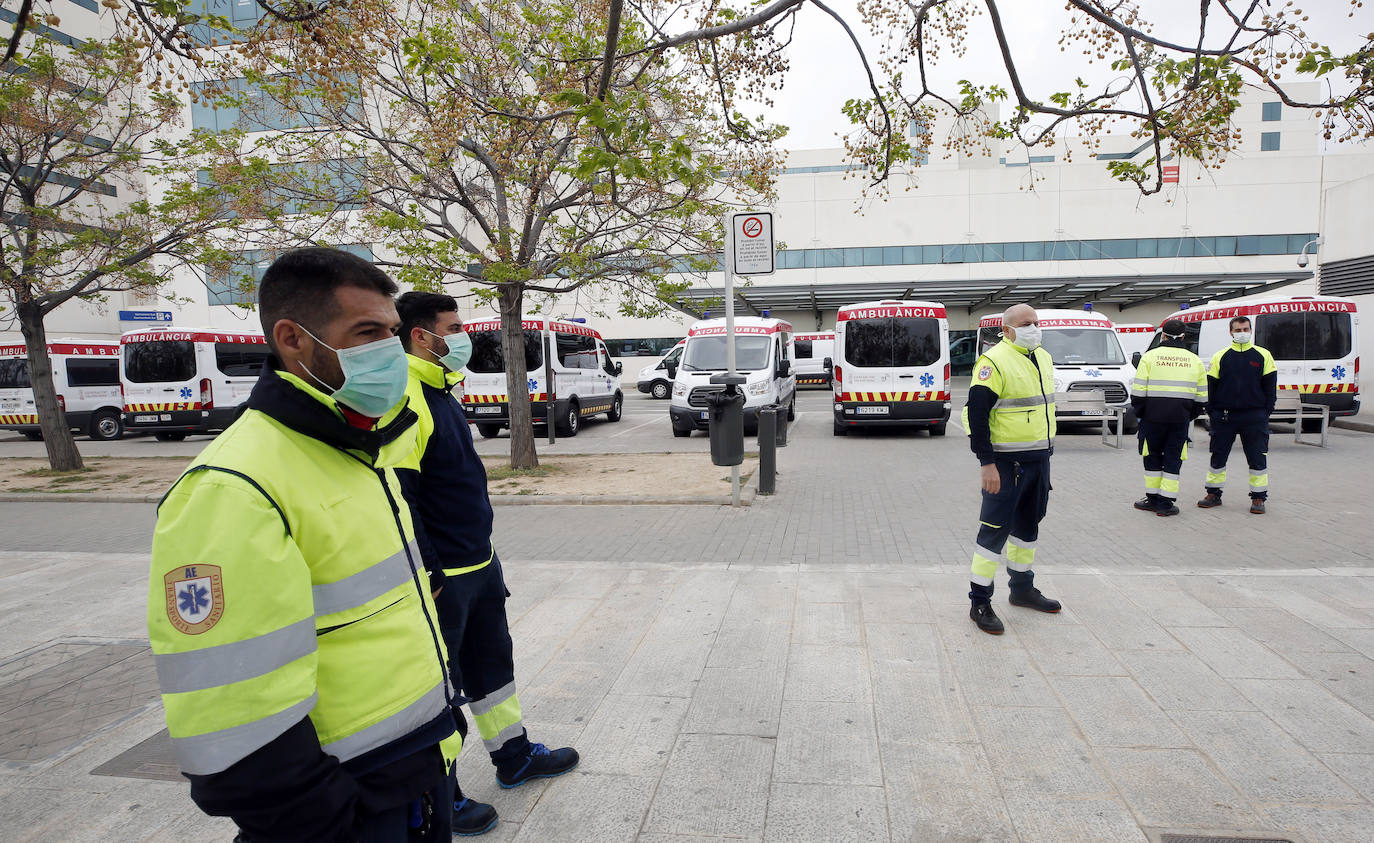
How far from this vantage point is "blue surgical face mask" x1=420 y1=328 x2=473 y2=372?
277 centimetres

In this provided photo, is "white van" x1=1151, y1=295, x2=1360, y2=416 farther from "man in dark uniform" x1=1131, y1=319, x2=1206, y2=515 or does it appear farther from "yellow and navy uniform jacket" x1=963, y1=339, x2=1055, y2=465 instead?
"yellow and navy uniform jacket" x1=963, y1=339, x2=1055, y2=465

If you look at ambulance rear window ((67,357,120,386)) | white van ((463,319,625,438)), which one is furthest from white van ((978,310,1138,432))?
ambulance rear window ((67,357,120,386))

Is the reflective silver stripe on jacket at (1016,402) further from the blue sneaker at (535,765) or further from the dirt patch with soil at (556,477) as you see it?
the dirt patch with soil at (556,477)

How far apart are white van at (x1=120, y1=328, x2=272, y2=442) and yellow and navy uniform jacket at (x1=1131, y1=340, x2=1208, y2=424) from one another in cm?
1801

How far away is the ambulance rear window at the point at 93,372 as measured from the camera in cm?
1839

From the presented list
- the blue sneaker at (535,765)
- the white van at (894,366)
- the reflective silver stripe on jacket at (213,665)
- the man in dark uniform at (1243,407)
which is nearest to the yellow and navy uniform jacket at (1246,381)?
the man in dark uniform at (1243,407)

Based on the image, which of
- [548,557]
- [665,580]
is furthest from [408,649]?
[548,557]

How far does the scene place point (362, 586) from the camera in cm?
148

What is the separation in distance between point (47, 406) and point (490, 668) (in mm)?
13776

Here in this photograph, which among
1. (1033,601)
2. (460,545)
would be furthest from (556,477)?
(460,545)

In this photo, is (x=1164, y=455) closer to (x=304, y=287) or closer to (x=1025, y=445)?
(x=1025, y=445)

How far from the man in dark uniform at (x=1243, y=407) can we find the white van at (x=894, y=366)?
6.50 meters

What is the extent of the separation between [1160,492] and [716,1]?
646 centimetres

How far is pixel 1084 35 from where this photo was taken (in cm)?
515
